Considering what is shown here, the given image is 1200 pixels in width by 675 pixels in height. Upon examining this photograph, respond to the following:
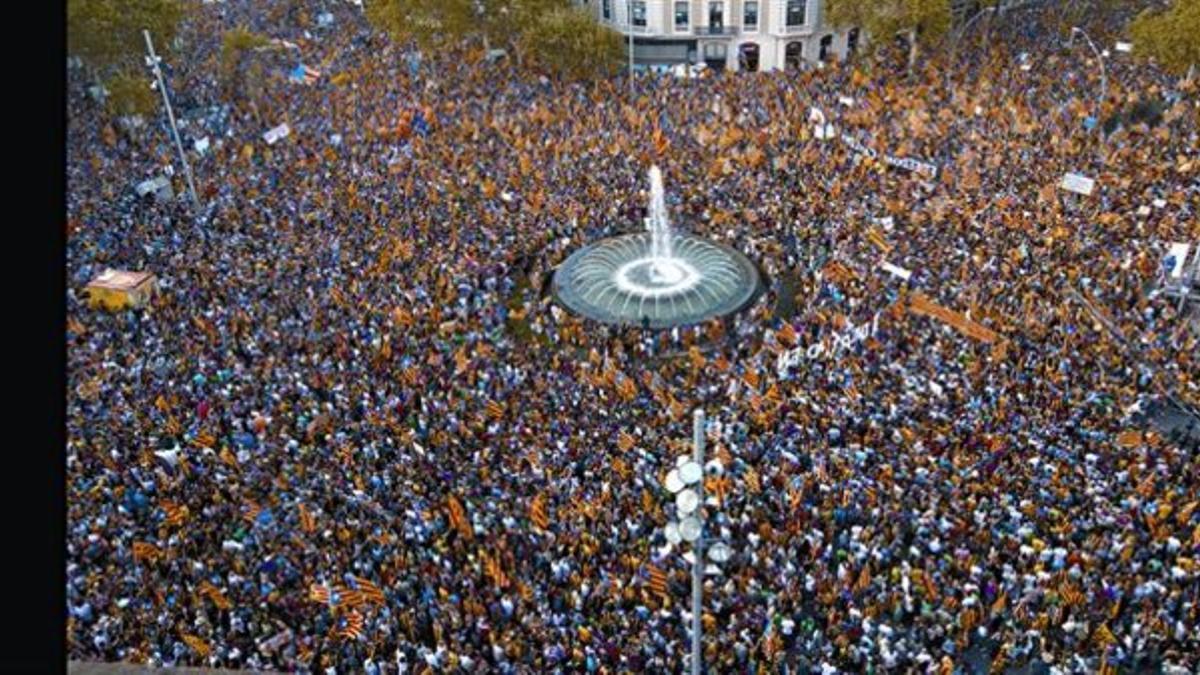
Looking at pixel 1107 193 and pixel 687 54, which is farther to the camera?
pixel 687 54

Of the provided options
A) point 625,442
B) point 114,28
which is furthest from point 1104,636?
point 114,28

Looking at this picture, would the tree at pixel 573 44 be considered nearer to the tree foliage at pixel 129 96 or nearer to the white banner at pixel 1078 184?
the tree foliage at pixel 129 96

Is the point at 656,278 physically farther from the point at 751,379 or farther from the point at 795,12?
the point at 795,12

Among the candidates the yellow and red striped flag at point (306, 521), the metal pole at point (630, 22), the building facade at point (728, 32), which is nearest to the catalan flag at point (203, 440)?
the yellow and red striped flag at point (306, 521)

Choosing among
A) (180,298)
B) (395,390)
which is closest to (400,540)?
(395,390)
